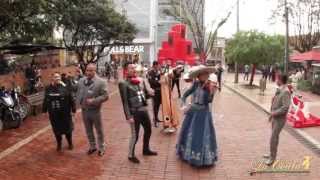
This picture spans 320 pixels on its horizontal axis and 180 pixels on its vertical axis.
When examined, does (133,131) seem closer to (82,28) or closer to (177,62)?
(177,62)

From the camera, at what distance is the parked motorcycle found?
13016 millimetres

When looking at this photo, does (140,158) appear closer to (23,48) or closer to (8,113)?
(8,113)

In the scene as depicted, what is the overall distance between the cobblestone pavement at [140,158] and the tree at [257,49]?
1958 centimetres

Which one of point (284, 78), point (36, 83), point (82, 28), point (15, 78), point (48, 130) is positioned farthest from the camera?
point (82, 28)

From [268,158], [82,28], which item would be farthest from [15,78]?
[82,28]

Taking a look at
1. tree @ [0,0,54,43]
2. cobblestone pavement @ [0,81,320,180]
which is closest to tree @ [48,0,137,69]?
tree @ [0,0,54,43]

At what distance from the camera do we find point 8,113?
13.1 m

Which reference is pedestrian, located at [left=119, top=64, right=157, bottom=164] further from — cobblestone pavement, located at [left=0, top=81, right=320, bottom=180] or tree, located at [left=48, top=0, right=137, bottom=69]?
tree, located at [left=48, top=0, right=137, bottom=69]

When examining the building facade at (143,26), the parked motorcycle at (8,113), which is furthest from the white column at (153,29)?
the parked motorcycle at (8,113)

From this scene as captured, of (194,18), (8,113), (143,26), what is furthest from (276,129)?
(143,26)

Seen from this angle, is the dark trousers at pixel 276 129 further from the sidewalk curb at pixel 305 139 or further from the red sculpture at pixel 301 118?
the red sculpture at pixel 301 118

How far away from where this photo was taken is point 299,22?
37.7 metres

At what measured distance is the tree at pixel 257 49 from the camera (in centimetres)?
3244

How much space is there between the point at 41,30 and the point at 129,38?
19639 millimetres
